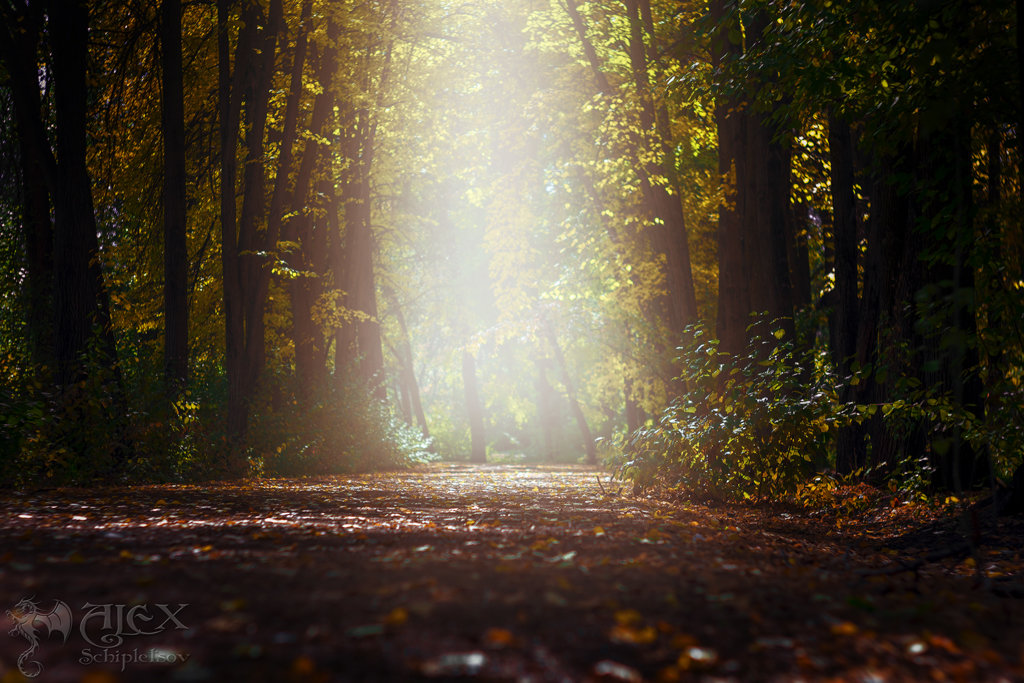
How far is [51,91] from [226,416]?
6.30 meters

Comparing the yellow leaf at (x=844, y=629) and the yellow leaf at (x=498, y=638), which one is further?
the yellow leaf at (x=844, y=629)

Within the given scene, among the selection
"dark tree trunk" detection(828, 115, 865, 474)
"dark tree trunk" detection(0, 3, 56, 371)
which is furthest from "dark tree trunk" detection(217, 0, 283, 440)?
"dark tree trunk" detection(828, 115, 865, 474)

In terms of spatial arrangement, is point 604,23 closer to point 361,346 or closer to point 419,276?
point 361,346

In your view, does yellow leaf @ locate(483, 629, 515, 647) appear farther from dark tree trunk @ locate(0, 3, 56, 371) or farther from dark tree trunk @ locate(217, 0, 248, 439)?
dark tree trunk @ locate(217, 0, 248, 439)

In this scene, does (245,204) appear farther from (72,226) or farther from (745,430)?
(745,430)

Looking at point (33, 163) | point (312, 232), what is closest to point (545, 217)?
point (312, 232)

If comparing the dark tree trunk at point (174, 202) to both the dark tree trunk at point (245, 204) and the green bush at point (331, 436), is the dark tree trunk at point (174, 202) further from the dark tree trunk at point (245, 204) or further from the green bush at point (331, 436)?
the green bush at point (331, 436)

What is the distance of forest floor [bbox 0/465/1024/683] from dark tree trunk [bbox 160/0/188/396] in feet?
20.3

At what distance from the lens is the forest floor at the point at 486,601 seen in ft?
10.0
